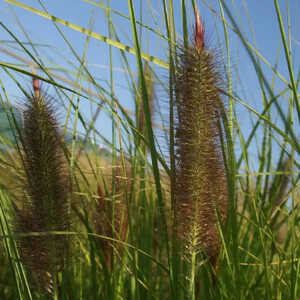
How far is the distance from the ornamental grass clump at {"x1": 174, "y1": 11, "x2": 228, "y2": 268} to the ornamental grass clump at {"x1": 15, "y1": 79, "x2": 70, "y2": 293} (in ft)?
1.03

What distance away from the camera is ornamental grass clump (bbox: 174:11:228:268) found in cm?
98

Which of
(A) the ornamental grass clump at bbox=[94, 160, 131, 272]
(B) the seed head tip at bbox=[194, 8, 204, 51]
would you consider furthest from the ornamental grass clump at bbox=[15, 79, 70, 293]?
(B) the seed head tip at bbox=[194, 8, 204, 51]

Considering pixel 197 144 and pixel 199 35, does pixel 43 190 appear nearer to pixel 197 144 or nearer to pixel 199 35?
pixel 197 144

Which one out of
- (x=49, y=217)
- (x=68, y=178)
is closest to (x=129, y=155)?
(x=68, y=178)

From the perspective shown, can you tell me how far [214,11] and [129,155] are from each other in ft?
2.01

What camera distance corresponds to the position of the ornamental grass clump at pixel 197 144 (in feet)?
3.22

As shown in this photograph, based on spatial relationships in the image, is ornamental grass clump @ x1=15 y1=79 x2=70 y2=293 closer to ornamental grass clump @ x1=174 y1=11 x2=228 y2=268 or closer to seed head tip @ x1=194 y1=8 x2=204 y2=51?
ornamental grass clump @ x1=174 y1=11 x2=228 y2=268

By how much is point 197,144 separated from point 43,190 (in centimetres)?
41

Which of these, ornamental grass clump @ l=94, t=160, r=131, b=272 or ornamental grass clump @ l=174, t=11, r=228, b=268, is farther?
ornamental grass clump @ l=94, t=160, r=131, b=272

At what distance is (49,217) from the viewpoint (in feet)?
3.48

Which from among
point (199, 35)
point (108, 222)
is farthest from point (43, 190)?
point (199, 35)

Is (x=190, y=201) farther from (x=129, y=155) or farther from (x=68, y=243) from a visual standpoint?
(x=129, y=155)

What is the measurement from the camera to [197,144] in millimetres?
988

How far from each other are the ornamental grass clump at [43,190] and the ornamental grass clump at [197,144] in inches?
12.3
